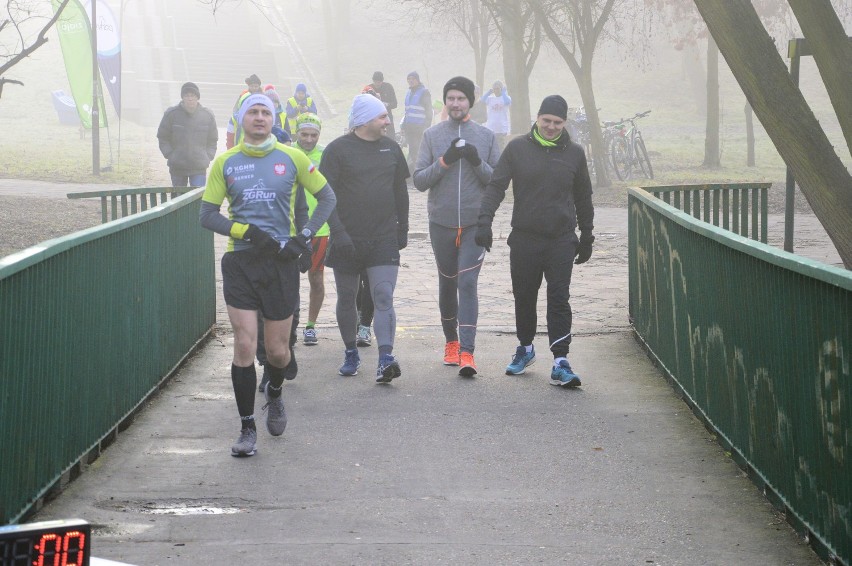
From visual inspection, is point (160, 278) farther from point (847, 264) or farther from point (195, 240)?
point (847, 264)

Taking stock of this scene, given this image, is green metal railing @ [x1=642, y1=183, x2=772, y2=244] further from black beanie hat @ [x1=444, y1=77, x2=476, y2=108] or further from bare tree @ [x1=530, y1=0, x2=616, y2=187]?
bare tree @ [x1=530, y1=0, x2=616, y2=187]

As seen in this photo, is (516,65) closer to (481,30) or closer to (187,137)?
(481,30)

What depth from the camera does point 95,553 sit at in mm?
5602

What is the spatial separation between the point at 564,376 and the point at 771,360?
3.28 metres

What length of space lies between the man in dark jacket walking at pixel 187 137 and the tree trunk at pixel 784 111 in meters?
9.37

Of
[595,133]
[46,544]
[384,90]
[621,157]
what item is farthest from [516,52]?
[46,544]

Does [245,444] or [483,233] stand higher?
[483,233]

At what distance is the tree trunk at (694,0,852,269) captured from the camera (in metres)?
9.75

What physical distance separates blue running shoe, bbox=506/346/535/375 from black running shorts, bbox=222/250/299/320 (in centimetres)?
272

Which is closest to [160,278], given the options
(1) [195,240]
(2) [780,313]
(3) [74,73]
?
(1) [195,240]

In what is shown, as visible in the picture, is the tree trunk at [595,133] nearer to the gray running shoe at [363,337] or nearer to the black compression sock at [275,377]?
the gray running shoe at [363,337]

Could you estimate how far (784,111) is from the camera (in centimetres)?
980

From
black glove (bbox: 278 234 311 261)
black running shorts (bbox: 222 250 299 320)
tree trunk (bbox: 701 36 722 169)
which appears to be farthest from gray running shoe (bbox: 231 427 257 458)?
tree trunk (bbox: 701 36 722 169)

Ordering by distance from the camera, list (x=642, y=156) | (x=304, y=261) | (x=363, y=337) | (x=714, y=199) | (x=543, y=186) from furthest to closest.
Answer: (x=642, y=156), (x=714, y=199), (x=363, y=337), (x=543, y=186), (x=304, y=261)
